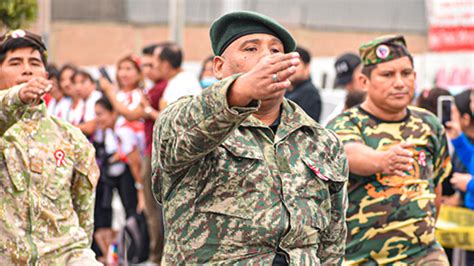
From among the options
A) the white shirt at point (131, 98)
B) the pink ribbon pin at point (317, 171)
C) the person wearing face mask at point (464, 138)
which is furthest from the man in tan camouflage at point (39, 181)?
the white shirt at point (131, 98)

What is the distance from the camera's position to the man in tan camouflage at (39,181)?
601 centimetres

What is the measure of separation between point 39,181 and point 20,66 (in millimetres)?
738

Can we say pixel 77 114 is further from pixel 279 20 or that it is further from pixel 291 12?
pixel 291 12

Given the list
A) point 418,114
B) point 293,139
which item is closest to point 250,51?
point 293,139

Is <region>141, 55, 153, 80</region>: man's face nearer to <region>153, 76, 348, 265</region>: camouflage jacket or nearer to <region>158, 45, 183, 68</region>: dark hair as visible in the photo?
<region>158, 45, 183, 68</region>: dark hair

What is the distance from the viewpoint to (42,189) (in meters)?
6.11

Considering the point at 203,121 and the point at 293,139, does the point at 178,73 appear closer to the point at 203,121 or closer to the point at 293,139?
the point at 293,139

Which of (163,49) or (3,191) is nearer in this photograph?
(3,191)

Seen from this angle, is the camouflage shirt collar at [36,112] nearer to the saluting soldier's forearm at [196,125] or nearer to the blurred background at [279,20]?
the saluting soldier's forearm at [196,125]

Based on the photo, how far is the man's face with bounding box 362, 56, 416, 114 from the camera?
688cm

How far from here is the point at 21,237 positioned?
601 cm

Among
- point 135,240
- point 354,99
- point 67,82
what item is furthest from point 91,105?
point 354,99

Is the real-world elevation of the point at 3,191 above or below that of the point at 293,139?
below

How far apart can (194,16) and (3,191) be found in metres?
30.9
